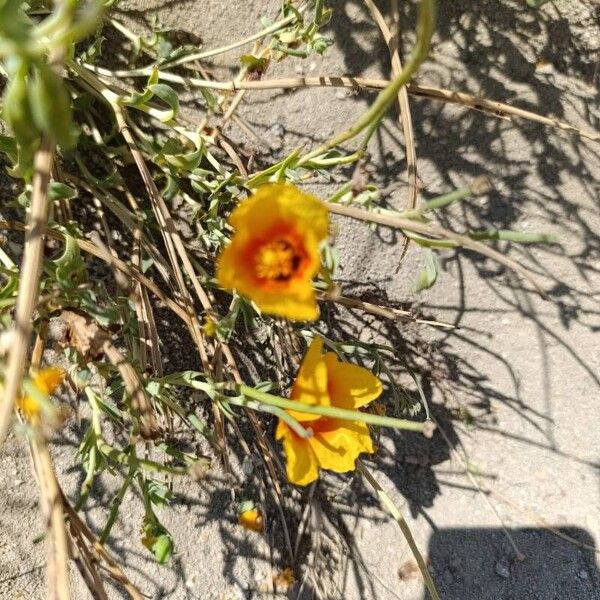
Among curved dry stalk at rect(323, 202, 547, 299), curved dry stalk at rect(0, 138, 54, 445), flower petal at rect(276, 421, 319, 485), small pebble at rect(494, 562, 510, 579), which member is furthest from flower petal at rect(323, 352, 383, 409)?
small pebble at rect(494, 562, 510, 579)

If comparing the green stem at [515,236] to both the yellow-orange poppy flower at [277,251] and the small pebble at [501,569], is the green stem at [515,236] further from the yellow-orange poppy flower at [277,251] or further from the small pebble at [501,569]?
the small pebble at [501,569]

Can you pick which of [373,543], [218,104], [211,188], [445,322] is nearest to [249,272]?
[211,188]

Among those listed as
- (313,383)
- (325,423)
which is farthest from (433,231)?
(325,423)

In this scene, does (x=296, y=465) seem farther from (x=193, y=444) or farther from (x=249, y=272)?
(x=193, y=444)

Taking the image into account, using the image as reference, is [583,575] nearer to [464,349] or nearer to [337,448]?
[464,349]

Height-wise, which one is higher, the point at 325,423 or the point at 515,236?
the point at 515,236

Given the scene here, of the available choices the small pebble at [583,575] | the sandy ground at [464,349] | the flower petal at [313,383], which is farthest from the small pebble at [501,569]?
the flower petal at [313,383]

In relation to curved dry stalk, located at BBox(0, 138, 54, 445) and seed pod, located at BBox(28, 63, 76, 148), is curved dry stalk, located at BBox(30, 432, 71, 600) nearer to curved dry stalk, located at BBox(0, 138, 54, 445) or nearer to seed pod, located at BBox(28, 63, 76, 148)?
curved dry stalk, located at BBox(0, 138, 54, 445)
